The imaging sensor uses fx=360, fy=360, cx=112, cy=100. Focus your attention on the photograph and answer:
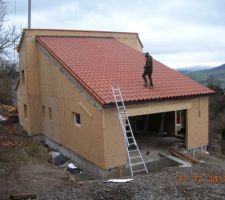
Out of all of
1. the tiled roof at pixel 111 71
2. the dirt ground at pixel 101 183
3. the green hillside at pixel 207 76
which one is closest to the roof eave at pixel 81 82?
the tiled roof at pixel 111 71

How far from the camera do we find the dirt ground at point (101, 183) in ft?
36.2

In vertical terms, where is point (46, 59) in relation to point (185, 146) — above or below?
above

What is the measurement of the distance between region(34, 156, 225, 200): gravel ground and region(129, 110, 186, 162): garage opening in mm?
4189

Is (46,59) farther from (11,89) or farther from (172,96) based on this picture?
(11,89)

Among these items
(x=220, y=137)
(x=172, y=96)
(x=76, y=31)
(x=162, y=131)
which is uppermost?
(x=76, y=31)

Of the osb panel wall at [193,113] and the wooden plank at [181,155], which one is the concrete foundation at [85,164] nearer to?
the osb panel wall at [193,113]

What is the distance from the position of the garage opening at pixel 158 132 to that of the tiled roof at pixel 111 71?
6.10 ft

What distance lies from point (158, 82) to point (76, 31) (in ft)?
25.5

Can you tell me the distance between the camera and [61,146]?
65.6 ft

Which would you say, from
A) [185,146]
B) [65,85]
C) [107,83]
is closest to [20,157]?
[65,85]

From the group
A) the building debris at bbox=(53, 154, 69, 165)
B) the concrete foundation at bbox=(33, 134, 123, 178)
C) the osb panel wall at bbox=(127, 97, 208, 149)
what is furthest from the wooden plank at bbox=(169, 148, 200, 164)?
the building debris at bbox=(53, 154, 69, 165)

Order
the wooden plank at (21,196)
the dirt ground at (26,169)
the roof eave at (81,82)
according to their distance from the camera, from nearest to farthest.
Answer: the wooden plank at (21,196) < the dirt ground at (26,169) < the roof eave at (81,82)

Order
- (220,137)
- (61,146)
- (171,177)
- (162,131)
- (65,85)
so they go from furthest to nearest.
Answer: (220,137) < (162,131) < (61,146) < (65,85) < (171,177)

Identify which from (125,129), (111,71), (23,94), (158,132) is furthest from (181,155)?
(23,94)
